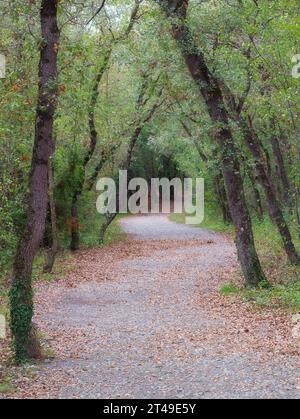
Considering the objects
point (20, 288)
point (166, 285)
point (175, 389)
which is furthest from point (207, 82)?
point (175, 389)

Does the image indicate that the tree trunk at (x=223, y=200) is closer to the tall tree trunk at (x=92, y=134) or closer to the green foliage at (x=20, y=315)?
the tall tree trunk at (x=92, y=134)

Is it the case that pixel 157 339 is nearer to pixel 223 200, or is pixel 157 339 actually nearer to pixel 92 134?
pixel 92 134

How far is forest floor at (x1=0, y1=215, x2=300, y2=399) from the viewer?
748cm

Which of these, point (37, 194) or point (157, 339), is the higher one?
point (37, 194)

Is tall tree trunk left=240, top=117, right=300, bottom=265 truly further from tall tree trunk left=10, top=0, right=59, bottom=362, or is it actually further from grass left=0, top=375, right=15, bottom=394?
grass left=0, top=375, right=15, bottom=394

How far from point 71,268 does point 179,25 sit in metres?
9.66

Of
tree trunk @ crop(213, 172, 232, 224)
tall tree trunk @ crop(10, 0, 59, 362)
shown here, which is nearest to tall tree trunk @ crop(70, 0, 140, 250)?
tree trunk @ crop(213, 172, 232, 224)

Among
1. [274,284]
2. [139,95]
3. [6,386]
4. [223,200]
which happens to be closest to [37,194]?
[6,386]

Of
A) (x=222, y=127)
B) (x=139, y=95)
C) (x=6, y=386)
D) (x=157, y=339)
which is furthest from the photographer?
(x=139, y=95)

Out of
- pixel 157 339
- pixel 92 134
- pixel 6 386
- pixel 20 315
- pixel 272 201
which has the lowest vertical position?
pixel 157 339

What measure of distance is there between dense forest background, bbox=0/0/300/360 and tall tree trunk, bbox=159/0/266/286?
36 millimetres

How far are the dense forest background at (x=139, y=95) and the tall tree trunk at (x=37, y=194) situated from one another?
0.18 meters

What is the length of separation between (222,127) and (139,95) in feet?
39.6

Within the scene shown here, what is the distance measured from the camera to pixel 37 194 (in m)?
8.46
